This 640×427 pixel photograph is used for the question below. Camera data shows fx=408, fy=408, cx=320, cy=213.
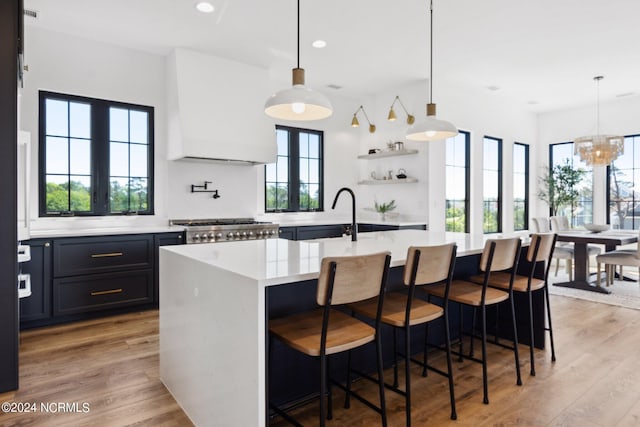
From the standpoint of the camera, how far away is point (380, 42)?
175 inches

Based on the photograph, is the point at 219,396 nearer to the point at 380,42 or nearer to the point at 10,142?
the point at 10,142

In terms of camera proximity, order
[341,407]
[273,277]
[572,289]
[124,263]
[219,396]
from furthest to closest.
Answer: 1. [572,289]
2. [124,263]
3. [341,407]
4. [219,396]
5. [273,277]

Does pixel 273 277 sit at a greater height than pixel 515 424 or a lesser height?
greater

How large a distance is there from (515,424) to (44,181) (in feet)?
14.8

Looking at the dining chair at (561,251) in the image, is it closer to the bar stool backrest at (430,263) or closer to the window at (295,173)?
the window at (295,173)

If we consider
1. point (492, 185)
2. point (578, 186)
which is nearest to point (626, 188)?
point (578, 186)

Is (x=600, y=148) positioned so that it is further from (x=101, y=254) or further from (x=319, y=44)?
(x=101, y=254)

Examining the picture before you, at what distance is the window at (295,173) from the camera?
5.95 m

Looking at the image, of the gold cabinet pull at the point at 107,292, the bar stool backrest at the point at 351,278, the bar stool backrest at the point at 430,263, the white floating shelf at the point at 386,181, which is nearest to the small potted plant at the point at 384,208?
the white floating shelf at the point at 386,181

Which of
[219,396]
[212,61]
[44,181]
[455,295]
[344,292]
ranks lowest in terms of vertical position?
[219,396]

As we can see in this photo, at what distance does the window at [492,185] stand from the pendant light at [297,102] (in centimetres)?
528

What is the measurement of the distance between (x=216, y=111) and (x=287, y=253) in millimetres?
2927

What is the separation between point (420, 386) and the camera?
251cm

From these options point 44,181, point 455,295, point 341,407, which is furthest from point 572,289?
point 44,181
